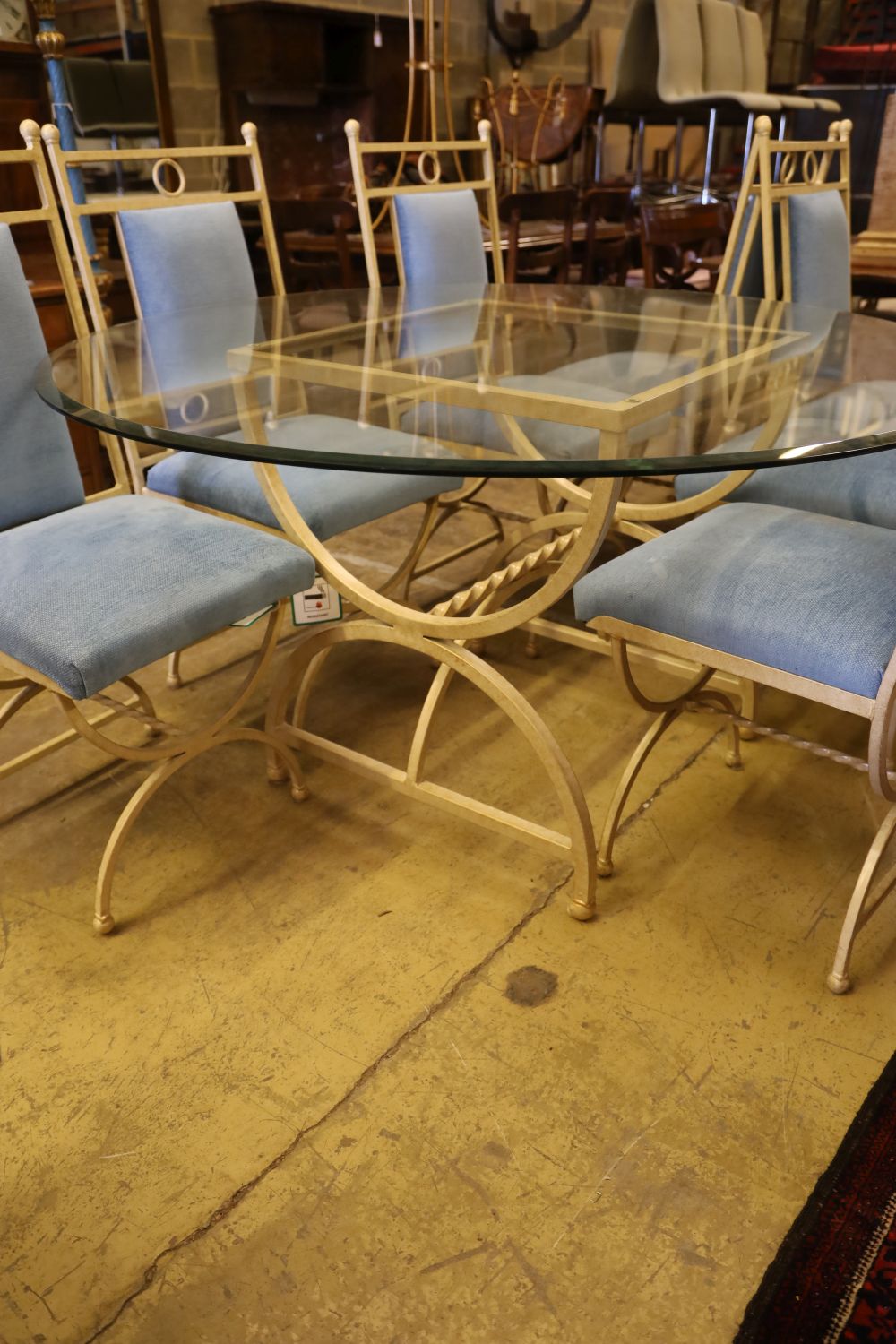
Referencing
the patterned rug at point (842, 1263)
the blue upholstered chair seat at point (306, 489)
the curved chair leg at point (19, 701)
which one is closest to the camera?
the patterned rug at point (842, 1263)

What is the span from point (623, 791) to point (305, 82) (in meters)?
4.53

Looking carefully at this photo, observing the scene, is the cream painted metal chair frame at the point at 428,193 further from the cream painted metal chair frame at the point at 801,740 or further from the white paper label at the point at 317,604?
the cream painted metal chair frame at the point at 801,740

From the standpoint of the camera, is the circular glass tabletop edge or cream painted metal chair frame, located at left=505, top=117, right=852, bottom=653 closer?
the circular glass tabletop edge

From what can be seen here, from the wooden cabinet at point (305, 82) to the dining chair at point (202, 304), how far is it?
2.95m

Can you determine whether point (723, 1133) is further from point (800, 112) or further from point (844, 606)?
point (800, 112)

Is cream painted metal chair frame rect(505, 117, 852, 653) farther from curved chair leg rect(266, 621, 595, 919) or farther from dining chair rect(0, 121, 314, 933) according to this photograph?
dining chair rect(0, 121, 314, 933)

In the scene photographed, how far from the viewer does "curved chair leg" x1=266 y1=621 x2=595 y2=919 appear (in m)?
1.50

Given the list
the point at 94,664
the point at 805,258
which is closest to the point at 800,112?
the point at 805,258

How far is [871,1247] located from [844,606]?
0.73 meters

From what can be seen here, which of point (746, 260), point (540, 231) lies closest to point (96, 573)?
point (746, 260)

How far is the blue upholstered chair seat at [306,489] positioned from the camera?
69.7 inches

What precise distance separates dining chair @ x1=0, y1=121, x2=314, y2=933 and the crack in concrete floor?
48cm

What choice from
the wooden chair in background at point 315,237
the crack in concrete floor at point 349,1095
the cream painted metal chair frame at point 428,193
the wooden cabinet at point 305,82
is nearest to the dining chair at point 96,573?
the crack in concrete floor at point 349,1095

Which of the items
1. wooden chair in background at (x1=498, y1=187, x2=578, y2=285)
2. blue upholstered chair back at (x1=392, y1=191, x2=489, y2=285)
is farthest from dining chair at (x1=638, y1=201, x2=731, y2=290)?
blue upholstered chair back at (x1=392, y1=191, x2=489, y2=285)
